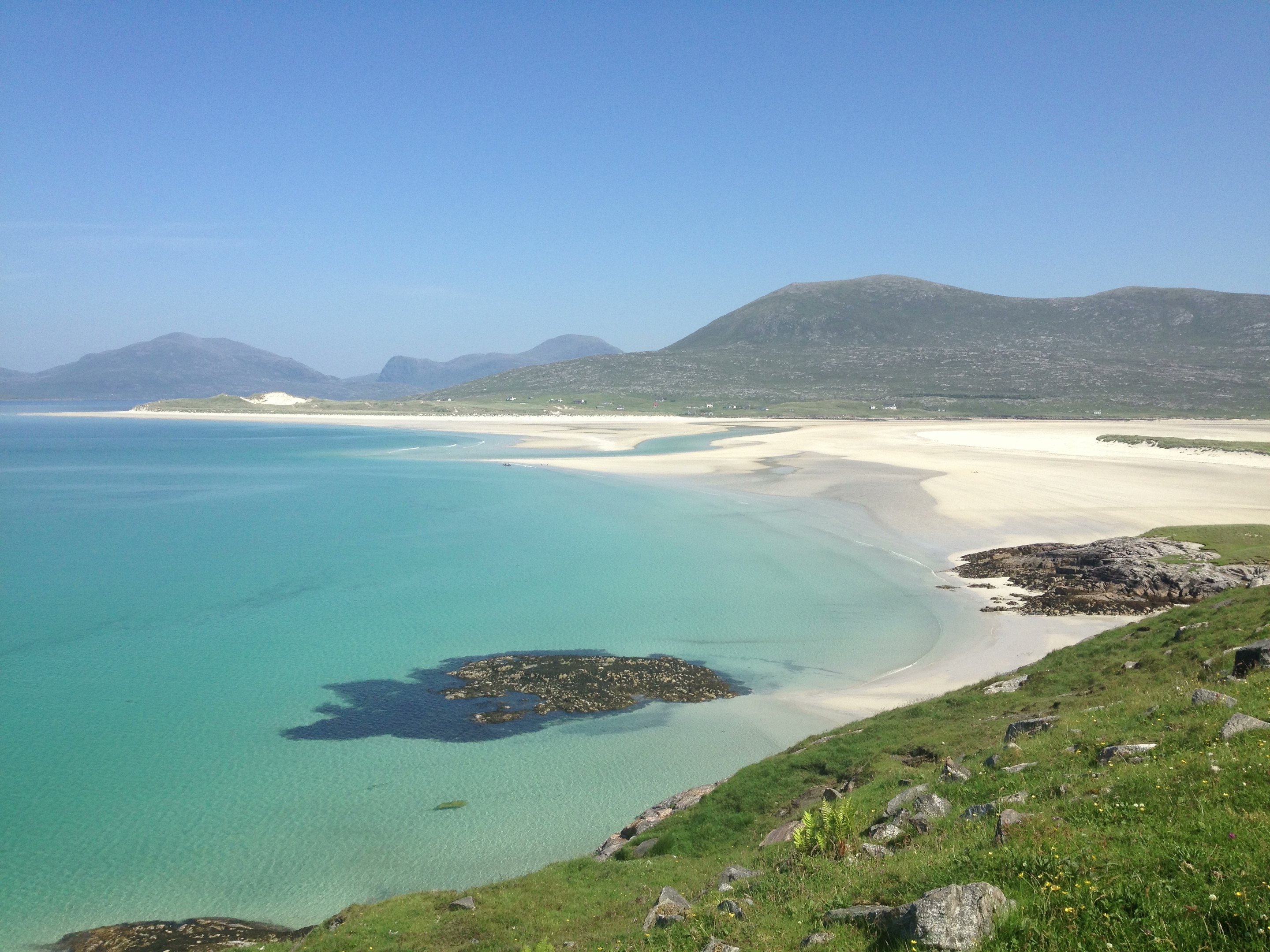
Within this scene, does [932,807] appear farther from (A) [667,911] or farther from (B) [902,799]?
(A) [667,911]

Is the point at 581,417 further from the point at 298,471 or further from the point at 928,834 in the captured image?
the point at 928,834

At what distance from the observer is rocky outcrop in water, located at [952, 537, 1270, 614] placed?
3064cm

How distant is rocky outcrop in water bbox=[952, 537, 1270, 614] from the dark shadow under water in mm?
16707

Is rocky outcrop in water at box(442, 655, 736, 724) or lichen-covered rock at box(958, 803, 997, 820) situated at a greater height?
lichen-covered rock at box(958, 803, 997, 820)

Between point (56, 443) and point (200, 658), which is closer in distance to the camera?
point (200, 658)

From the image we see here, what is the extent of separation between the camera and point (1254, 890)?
6.09 m

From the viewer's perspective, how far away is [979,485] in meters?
63.3

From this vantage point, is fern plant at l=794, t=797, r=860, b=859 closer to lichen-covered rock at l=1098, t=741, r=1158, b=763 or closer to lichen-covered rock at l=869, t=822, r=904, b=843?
lichen-covered rock at l=869, t=822, r=904, b=843

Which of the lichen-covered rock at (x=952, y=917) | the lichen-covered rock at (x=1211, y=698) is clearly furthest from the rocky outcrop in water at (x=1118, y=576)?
the lichen-covered rock at (x=952, y=917)

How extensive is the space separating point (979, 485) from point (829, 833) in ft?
195

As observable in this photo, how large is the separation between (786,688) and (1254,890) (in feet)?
65.1

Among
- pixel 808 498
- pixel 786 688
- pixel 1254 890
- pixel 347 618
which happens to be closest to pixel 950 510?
pixel 808 498

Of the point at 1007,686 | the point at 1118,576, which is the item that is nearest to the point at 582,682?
the point at 1007,686

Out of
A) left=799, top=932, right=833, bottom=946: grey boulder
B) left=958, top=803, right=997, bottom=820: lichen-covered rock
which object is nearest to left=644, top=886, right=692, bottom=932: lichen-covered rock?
left=799, top=932, right=833, bottom=946: grey boulder
